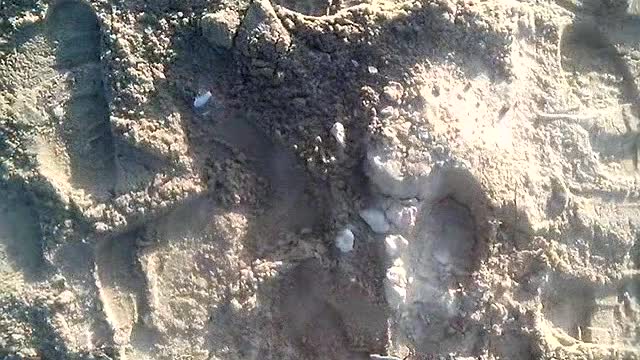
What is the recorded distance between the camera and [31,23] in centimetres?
275

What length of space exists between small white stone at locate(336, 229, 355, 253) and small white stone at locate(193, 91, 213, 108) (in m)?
0.81

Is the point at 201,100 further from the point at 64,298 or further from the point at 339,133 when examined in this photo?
the point at 64,298

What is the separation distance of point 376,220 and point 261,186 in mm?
525

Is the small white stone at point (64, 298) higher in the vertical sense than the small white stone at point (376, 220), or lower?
lower

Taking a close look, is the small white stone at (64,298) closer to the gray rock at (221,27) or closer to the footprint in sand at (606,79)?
the gray rock at (221,27)

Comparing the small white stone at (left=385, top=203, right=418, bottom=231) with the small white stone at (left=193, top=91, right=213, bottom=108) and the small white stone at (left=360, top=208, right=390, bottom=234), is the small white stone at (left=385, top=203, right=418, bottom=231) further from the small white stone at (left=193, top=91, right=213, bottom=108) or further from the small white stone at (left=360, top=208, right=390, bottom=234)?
the small white stone at (left=193, top=91, right=213, bottom=108)

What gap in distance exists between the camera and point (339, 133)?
107 inches

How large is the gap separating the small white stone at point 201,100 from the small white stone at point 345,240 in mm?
808

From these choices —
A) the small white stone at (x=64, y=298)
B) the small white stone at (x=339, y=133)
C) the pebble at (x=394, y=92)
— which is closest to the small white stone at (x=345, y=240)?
the small white stone at (x=339, y=133)

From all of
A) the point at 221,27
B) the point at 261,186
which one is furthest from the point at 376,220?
the point at 221,27

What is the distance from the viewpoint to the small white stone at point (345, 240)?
8.99 ft

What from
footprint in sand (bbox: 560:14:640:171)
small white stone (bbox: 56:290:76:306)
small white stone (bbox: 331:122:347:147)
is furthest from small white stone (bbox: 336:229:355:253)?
footprint in sand (bbox: 560:14:640:171)

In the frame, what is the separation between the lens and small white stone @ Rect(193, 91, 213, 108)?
2795 mm

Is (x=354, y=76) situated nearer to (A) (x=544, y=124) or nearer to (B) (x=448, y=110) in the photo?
(B) (x=448, y=110)
